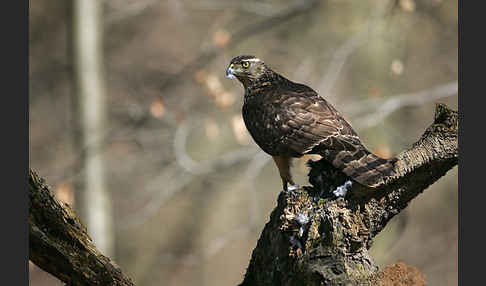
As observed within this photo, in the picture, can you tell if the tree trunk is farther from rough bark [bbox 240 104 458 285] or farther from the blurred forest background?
the blurred forest background

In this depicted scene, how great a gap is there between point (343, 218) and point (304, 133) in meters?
0.94

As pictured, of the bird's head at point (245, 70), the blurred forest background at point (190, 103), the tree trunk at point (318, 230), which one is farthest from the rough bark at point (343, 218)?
the blurred forest background at point (190, 103)

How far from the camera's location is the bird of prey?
4.12 metres

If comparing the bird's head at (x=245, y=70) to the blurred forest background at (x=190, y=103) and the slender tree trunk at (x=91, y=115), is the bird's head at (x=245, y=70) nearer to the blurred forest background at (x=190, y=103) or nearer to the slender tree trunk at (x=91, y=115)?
the blurred forest background at (x=190, y=103)

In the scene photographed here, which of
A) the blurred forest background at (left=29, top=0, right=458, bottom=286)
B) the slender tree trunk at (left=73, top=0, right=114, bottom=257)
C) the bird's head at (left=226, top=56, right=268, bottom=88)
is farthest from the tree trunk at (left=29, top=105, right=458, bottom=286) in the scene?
the slender tree trunk at (left=73, top=0, right=114, bottom=257)

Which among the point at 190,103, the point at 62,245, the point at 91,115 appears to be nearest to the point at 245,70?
the point at 62,245

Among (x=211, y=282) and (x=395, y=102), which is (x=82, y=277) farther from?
(x=211, y=282)

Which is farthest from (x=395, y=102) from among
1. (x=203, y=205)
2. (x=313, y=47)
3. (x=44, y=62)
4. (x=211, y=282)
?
(x=44, y=62)

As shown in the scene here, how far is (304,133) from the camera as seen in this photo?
182 inches

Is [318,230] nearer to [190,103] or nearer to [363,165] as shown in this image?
[363,165]

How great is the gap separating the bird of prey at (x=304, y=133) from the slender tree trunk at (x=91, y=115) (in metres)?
4.87

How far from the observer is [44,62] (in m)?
10.3

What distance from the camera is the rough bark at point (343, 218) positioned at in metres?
3.75

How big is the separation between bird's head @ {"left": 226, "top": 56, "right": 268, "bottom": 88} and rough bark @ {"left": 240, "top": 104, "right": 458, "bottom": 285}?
66.7 inches
